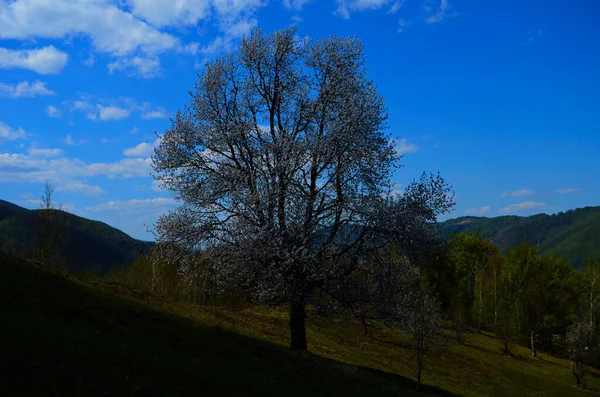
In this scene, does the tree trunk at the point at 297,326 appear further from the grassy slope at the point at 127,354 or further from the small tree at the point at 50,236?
the small tree at the point at 50,236

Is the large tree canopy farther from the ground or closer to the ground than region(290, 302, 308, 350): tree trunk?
farther from the ground

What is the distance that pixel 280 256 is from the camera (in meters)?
22.8

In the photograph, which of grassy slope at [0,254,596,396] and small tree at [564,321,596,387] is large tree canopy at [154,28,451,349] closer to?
grassy slope at [0,254,596,396]

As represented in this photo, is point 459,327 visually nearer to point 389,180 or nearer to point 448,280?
point 448,280

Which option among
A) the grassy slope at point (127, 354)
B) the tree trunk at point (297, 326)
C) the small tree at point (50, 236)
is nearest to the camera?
the grassy slope at point (127, 354)

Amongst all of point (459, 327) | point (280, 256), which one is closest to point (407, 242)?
point (280, 256)

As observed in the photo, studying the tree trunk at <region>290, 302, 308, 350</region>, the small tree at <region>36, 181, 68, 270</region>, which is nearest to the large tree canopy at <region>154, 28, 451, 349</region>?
the tree trunk at <region>290, 302, 308, 350</region>

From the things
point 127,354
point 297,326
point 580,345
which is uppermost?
point 127,354

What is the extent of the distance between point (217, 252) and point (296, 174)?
19.5 feet

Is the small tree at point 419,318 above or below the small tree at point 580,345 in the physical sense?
above

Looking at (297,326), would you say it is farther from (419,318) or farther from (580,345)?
(580,345)

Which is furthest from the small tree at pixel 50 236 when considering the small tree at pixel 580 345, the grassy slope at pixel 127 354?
the small tree at pixel 580 345

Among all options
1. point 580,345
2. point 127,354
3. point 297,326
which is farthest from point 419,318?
point 580,345

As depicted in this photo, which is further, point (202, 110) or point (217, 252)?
point (202, 110)
